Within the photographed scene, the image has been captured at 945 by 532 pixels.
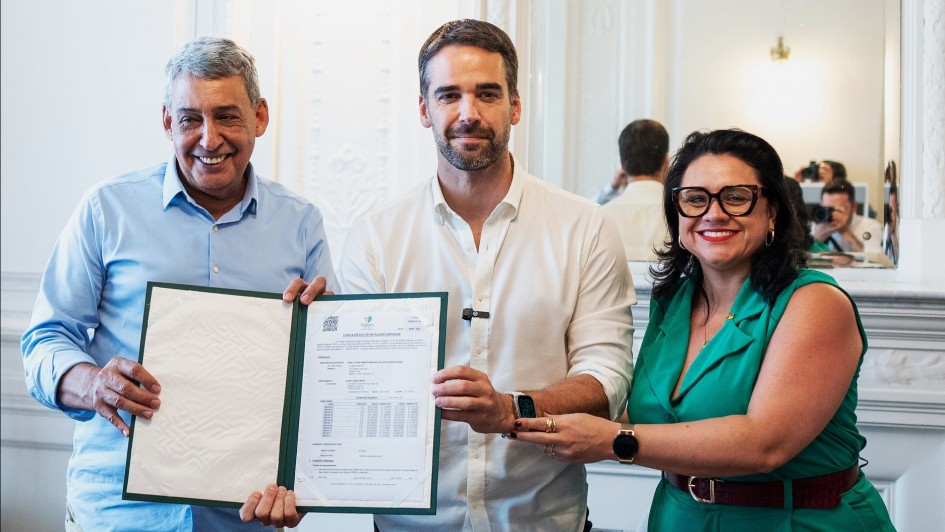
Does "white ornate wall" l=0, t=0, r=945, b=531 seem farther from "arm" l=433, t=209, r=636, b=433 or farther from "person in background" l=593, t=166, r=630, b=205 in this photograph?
"arm" l=433, t=209, r=636, b=433

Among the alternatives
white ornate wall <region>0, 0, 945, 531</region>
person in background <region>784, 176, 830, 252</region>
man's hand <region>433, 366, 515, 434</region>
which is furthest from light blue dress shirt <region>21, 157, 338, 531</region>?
person in background <region>784, 176, 830, 252</region>

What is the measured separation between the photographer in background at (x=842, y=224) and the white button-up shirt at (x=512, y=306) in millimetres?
1269

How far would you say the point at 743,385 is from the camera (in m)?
1.83

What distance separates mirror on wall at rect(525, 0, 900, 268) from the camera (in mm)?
3023

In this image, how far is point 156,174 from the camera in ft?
6.99

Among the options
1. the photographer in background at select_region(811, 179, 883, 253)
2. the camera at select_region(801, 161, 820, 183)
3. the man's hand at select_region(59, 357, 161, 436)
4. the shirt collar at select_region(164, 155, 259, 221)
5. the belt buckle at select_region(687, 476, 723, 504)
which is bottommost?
the belt buckle at select_region(687, 476, 723, 504)

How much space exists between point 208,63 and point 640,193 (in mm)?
1661

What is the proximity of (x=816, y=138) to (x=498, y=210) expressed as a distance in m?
1.52

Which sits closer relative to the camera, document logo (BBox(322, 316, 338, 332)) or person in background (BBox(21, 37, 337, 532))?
document logo (BBox(322, 316, 338, 332))

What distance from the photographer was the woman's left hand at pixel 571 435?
1.78 metres

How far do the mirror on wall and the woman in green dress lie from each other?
1170 mm

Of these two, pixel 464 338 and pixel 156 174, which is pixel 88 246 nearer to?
pixel 156 174

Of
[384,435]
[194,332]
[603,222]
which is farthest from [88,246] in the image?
[603,222]

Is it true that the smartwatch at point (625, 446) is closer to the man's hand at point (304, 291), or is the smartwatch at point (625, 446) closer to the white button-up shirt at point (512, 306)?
the white button-up shirt at point (512, 306)
